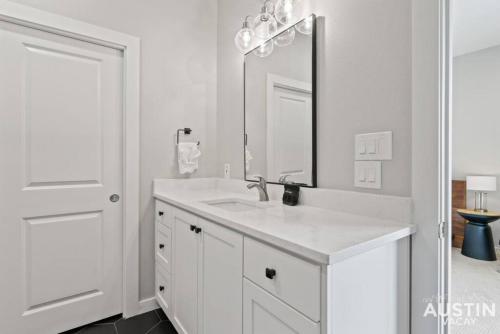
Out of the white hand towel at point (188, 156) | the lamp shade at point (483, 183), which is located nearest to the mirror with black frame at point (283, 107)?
the white hand towel at point (188, 156)

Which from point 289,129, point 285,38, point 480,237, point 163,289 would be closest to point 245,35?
point 285,38

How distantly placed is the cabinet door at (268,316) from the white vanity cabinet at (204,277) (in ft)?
0.16

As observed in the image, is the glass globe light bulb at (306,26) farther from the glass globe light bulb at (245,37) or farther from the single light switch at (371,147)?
the single light switch at (371,147)

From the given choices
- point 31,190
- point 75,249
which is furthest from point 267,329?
point 31,190

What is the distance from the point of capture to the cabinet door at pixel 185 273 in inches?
50.0

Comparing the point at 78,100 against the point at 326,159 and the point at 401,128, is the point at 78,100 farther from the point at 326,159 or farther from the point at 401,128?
the point at 401,128

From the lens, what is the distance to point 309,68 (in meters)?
1.31

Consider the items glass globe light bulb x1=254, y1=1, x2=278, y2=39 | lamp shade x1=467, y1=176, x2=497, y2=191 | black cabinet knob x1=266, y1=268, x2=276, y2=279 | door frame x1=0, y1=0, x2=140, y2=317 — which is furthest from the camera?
lamp shade x1=467, y1=176, x2=497, y2=191

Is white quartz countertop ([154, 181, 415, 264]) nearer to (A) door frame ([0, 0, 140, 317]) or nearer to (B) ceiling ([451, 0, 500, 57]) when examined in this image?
(A) door frame ([0, 0, 140, 317])

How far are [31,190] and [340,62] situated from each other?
191cm

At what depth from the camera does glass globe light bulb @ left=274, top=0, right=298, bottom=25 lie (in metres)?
1.38

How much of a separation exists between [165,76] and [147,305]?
1.74 metres

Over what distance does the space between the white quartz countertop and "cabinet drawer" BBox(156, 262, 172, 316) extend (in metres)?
0.66

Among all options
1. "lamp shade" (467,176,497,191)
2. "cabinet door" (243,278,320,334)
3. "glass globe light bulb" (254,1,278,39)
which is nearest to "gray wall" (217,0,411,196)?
"glass globe light bulb" (254,1,278,39)
